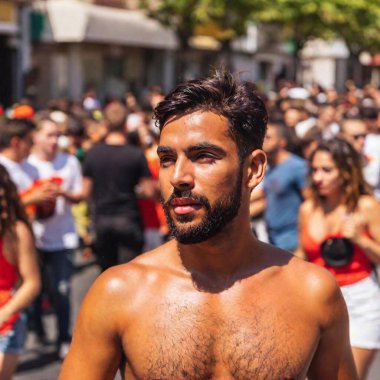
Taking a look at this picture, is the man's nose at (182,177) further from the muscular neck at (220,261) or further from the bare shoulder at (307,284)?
the bare shoulder at (307,284)

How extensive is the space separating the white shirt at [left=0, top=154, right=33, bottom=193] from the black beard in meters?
4.55

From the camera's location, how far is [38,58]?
25156mm

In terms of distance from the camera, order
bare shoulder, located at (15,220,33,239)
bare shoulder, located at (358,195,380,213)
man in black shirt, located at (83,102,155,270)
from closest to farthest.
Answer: bare shoulder, located at (15,220,33,239) < bare shoulder, located at (358,195,380,213) < man in black shirt, located at (83,102,155,270)

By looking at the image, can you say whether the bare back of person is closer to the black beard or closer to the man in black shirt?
the black beard

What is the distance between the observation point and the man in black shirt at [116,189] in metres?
7.20

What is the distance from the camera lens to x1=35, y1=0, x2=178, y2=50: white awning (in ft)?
80.4

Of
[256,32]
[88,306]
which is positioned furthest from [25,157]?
[256,32]

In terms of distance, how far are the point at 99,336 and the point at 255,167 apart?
62cm

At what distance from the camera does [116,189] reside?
727cm

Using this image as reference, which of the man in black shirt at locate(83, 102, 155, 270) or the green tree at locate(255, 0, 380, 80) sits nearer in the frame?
the man in black shirt at locate(83, 102, 155, 270)

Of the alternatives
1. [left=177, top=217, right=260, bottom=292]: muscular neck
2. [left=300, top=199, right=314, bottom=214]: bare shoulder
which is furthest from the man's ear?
[left=300, top=199, right=314, bottom=214]: bare shoulder

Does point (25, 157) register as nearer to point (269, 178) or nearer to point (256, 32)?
point (269, 178)

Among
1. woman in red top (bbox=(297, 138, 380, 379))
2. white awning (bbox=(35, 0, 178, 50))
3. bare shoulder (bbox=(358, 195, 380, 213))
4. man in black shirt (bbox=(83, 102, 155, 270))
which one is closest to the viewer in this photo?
woman in red top (bbox=(297, 138, 380, 379))

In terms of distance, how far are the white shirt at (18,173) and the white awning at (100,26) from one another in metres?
17.8
